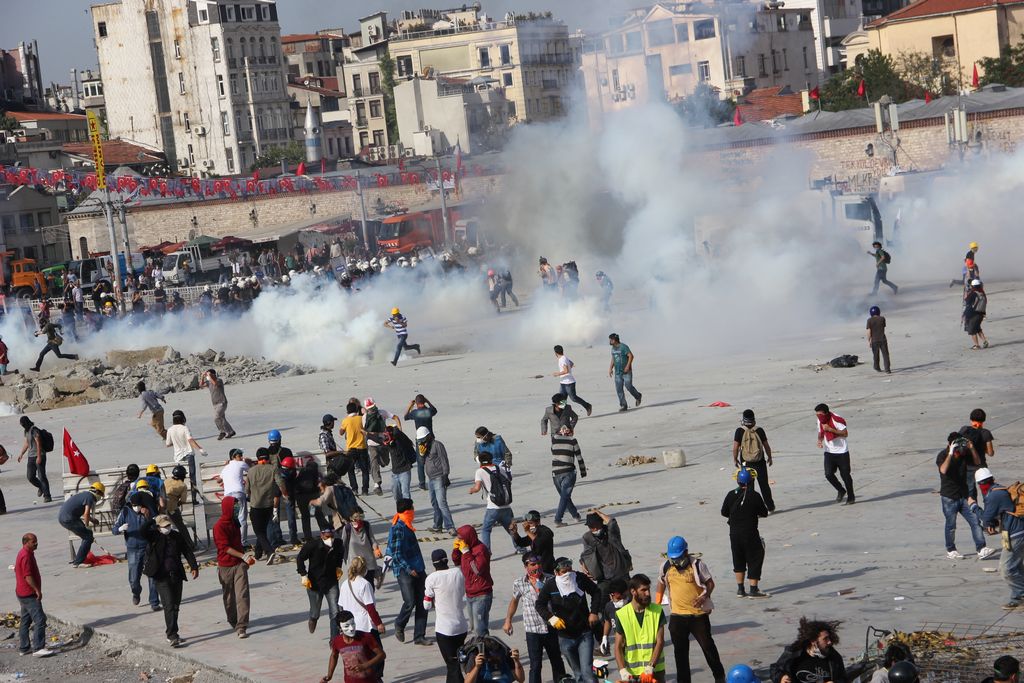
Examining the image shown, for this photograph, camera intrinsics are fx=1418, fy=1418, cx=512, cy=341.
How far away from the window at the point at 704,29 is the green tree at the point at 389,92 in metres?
54.7

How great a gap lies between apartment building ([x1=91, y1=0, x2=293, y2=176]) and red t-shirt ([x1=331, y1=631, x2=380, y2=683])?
90.1m

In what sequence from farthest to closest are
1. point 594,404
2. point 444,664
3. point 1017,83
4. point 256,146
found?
point 256,146, point 1017,83, point 594,404, point 444,664

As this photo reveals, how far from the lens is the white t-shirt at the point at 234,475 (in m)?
15.6

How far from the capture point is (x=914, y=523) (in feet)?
46.6

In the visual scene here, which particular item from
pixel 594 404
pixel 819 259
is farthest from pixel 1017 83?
pixel 594 404

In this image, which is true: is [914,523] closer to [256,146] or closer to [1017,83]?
[1017,83]

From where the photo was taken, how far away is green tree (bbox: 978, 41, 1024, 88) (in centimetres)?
6500

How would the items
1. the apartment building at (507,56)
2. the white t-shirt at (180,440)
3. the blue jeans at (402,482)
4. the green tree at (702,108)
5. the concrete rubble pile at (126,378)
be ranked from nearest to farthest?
the blue jeans at (402,482)
the white t-shirt at (180,440)
the concrete rubble pile at (126,378)
the green tree at (702,108)
the apartment building at (507,56)

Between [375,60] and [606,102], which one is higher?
[375,60]

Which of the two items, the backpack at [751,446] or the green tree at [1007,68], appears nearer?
the backpack at [751,446]

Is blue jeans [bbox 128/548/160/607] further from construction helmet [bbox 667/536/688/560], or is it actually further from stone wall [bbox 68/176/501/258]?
stone wall [bbox 68/176/501/258]

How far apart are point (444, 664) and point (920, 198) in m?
34.2

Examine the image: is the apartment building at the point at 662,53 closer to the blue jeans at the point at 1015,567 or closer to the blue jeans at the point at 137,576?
the blue jeans at the point at 137,576

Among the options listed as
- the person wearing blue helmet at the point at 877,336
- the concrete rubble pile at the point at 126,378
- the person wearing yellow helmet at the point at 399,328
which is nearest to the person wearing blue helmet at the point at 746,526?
the person wearing blue helmet at the point at 877,336
